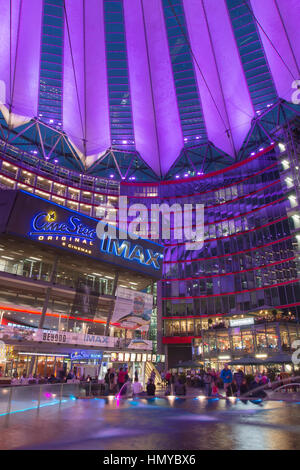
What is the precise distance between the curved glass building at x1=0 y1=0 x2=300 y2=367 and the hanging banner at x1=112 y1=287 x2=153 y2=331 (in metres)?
11.3

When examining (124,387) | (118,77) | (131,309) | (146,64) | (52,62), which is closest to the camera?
(124,387)

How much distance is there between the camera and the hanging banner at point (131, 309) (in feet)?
132

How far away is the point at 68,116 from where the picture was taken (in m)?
53.4

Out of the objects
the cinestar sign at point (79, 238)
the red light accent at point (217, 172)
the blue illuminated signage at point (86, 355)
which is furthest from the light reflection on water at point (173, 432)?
the red light accent at point (217, 172)

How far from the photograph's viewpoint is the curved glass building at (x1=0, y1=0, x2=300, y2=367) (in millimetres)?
42406

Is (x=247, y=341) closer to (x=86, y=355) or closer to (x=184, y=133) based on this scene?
(x=86, y=355)

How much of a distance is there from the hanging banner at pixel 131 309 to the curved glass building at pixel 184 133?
11.3 meters

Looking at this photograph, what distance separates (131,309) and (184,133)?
33.6 meters

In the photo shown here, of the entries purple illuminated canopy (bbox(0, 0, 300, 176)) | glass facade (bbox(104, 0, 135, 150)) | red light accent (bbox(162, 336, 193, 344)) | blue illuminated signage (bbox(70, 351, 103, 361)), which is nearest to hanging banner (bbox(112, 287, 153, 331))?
blue illuminated signage (bbox(70, 351, 103, 361))

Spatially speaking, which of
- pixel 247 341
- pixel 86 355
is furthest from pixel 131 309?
pixel 247 341

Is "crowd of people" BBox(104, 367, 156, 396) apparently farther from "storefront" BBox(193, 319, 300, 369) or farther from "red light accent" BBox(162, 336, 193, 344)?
"red light accent" BBox(162, 336, 193, 344)

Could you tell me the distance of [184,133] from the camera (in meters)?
58.5

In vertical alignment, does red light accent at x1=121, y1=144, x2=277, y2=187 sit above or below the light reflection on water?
above
